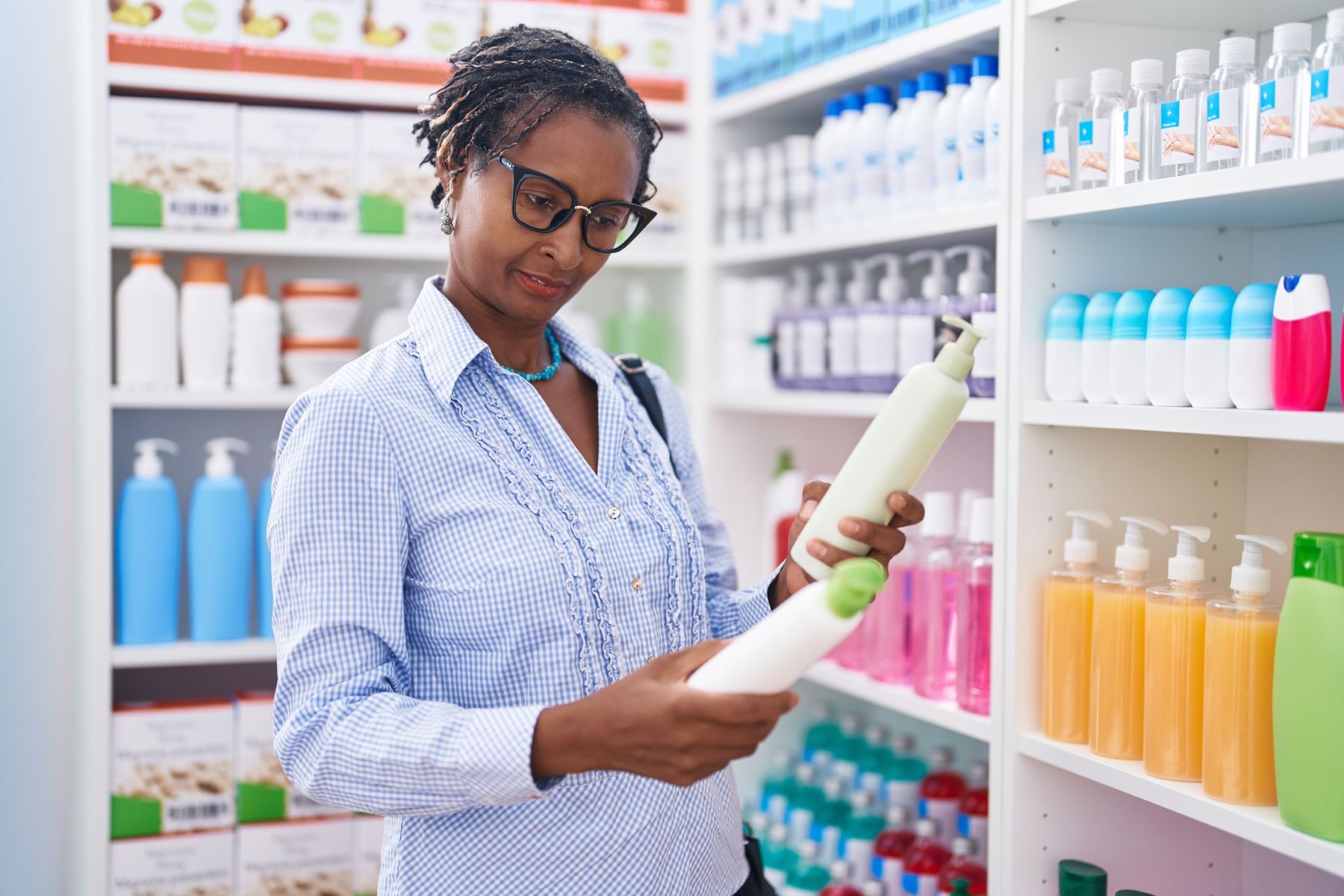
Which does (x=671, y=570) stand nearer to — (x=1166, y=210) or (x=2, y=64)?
(x=1166, y=210)

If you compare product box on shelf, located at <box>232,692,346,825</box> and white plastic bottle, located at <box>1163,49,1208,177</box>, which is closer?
white plastic bottle, located at <box>1163,49,1208,177</box>

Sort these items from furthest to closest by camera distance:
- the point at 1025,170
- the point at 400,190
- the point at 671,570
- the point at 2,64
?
the point at 400,190 < the point at 2,64 < the point at 1025,170 < the point at 671,570

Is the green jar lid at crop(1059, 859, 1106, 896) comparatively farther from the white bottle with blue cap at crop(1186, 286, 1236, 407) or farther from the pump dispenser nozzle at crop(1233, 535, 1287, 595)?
the white bottle with blue cap at crop(1186, 286, 1236, 407)

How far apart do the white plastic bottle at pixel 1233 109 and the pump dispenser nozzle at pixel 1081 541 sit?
1.56ft

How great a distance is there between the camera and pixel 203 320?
2.34 metres

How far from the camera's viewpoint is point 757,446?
2.72 m

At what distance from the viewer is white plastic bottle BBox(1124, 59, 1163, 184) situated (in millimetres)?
1501

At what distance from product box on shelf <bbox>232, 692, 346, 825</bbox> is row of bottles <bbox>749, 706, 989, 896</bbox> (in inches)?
37.4

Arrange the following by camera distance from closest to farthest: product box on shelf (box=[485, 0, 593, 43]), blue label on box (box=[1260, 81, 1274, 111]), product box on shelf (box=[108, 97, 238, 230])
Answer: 1. blue label on box (box=[1260, 81, 1274, 111])
2. product box on shelf (box=[108, 97, 238, 230])
3. product box on shelf (box=[485, 0, 593, 43])

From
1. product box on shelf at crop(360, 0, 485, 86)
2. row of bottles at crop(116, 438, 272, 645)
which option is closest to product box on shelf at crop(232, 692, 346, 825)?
row of bottles at crop(116, 438, 272, 645)

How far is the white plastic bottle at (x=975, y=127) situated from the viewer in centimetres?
182

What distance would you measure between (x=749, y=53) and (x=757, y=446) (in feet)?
2.74

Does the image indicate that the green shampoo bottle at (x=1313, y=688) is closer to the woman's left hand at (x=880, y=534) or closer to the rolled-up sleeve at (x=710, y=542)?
the woman's left hand at (x=880, y=534)

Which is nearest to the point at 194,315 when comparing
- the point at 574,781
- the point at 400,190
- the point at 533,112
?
the point at 400,190
